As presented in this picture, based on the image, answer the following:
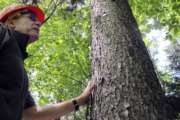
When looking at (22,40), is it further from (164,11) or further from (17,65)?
(164,11)

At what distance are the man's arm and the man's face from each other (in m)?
0.81

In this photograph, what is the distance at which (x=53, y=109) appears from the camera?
3500 millimetres

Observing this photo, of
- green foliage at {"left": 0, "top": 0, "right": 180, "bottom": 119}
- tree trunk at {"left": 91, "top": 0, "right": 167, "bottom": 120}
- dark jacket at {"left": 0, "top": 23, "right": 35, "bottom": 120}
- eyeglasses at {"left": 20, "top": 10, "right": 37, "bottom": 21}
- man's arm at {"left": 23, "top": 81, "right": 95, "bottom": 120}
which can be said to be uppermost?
eyeglasses at {"left": 20, "top": 10, "right": 37, "bottom": 21}

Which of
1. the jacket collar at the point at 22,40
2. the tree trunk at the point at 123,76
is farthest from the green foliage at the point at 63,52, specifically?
the jacket collar at the point at 22,40

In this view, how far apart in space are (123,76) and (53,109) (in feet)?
2.80

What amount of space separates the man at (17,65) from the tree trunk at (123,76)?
0.26m

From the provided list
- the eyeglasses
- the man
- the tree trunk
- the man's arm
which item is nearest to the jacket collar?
the man

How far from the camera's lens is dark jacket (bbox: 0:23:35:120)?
2436 millimetres

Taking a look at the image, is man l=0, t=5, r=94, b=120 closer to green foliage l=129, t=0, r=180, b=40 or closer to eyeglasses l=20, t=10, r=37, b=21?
eyeglasses l=20, t=10, r=37, b=21

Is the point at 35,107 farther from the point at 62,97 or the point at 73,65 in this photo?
the point at 62,97

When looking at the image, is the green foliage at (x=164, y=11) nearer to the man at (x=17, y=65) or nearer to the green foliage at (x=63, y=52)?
the green foliage at (x=63, y=52)

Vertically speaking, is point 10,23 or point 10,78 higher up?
point 10,23

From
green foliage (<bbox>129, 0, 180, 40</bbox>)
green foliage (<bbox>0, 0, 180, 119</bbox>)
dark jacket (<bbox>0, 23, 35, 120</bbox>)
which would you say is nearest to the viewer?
dark jacket (<bbox>0, 23, 35, 120</bbox>)

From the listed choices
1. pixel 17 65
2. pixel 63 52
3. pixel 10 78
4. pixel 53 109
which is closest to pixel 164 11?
pixel 63 52
